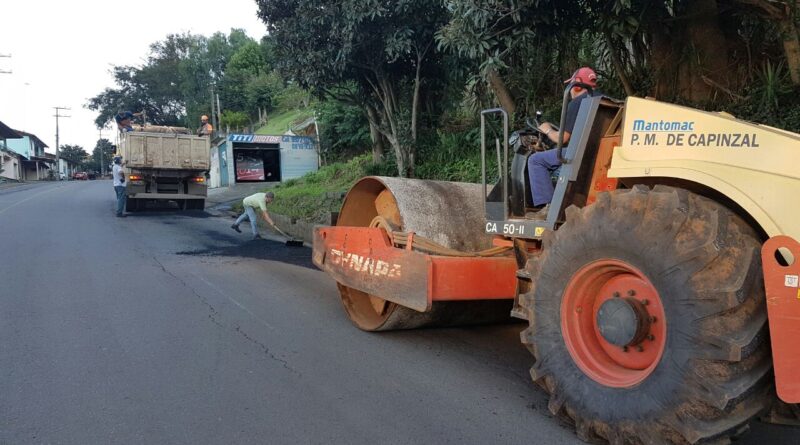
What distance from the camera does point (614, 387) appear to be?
2.99 m

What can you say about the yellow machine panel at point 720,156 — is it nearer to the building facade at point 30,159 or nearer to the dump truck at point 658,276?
the dump truck at point 658,276

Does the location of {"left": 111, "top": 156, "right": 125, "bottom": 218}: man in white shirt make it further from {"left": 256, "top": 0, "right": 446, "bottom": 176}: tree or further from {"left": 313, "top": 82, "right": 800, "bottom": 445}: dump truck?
{"left": 313, "top": 82, "right": 800, "bottom": 445}: dump truck

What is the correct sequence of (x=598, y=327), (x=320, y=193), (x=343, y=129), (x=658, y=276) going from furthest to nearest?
(x=343, y=129) → (x=320, y=193) → (x=598, y=327) → (x=658, y=276)

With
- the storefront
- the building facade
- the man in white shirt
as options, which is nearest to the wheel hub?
the man in white shirt

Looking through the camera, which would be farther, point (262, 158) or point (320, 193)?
point (262, 158)

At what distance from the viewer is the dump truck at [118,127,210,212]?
56.3 feet

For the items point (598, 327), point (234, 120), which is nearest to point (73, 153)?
point (234, 120)

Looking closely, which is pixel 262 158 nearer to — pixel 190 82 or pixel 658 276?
pixel 190 82

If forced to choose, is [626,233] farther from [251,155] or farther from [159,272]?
[251,155]

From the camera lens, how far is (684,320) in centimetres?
263

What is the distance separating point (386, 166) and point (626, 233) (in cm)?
1257

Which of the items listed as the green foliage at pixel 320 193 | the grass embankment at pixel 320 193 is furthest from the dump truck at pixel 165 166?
→ the green foliage at pixel 320 193

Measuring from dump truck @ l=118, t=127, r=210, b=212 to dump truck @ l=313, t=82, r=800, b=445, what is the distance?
15.2 metres

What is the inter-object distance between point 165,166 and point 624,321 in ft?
55.6
